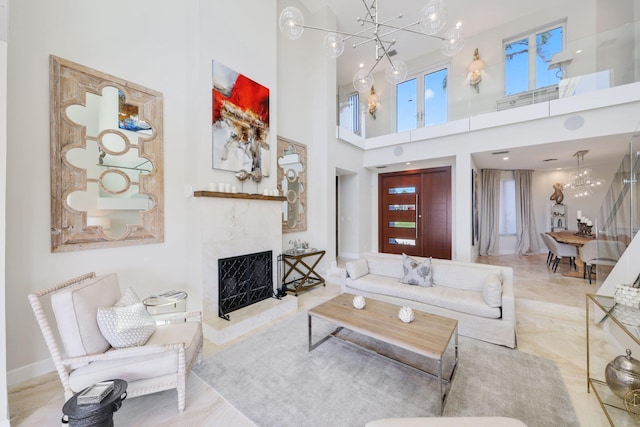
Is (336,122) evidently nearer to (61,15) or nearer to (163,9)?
(163,9)

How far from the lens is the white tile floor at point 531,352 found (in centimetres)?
164

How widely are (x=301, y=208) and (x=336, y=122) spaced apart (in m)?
2.18

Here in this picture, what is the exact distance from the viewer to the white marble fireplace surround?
284 centimetres

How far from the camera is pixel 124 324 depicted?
1.71 m

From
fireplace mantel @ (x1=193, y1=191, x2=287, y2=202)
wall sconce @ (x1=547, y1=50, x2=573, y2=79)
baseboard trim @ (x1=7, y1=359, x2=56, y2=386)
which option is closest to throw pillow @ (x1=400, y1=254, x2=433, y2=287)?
fireplace mantel @ (x1=193, y1=191, x2=287, y2=202)

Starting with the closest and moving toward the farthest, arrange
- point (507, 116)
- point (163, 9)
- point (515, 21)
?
1. point (163, 9)
2. point (507, 116)
3. point (515, 21)

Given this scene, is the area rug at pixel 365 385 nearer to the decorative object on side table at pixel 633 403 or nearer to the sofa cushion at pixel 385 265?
the decorative object on side table at pixel 633 403

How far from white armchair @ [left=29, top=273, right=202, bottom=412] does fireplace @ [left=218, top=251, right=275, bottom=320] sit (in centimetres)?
121

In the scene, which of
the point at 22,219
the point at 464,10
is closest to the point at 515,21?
the point at 464,10

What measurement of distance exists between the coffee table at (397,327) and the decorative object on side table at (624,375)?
3.04 ft

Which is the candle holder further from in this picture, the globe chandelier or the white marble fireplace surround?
the white marble fireplace surround

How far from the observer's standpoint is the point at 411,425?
1062mm


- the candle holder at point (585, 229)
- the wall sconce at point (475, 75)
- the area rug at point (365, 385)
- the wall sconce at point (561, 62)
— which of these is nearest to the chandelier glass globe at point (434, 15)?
the area rug at point (365, 385)

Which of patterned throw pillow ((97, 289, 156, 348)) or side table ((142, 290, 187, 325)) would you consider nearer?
patterned throw pillow ((97, 289, 156, 348))
